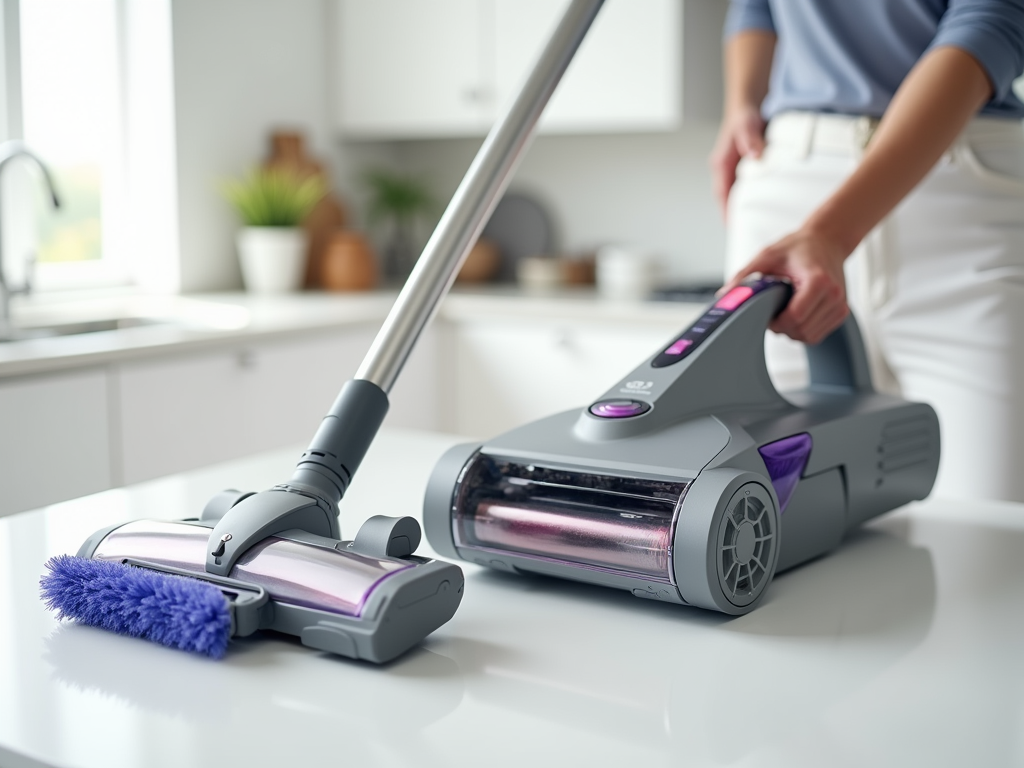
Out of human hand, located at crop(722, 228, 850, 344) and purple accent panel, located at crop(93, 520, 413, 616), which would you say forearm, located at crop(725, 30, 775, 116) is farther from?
purple accent panel, located at crop(93, 520, 413, 616)

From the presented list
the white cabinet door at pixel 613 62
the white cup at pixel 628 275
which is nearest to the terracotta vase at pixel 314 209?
the white cabinet door at pixel 613 62

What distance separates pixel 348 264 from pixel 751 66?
177cm

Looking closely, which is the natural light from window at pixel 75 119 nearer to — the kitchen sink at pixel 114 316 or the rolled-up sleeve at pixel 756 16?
the kitchen sink at pixel 114 316

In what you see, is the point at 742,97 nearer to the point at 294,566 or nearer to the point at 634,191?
the point at 294,566

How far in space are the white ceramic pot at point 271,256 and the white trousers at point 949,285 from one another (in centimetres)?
192

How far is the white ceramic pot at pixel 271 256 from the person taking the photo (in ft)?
10.4

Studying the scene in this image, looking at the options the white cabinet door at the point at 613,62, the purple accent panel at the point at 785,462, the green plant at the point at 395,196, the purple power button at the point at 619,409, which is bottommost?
the purple accent panel at the point at 785,462

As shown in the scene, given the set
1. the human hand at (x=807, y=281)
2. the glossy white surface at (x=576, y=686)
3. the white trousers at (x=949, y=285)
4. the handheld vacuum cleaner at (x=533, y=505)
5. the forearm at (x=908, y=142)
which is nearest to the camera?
the glossy white surface at (x=576, y=686)

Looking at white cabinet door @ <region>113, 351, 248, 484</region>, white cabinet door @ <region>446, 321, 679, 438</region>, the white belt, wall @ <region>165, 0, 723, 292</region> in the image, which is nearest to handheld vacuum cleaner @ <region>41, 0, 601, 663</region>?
the white belt

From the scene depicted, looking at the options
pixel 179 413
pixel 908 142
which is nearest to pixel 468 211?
pixel 908 142

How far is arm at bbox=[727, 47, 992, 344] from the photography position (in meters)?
0.92

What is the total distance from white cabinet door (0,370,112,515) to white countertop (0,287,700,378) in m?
0.05

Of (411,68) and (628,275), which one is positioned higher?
(411,68)

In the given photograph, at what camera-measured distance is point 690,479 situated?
0.72 meters
